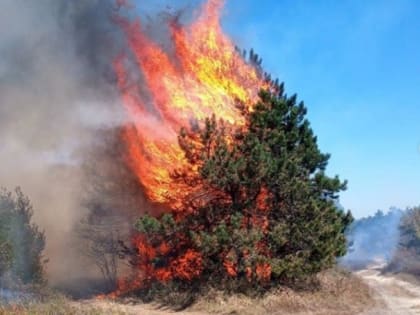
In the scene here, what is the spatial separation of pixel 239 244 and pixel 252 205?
10.7 ft

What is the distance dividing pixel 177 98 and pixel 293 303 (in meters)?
15.4

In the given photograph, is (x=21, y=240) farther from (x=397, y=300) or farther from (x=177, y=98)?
(x=397, y=300)

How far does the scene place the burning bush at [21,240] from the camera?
33.9 meters

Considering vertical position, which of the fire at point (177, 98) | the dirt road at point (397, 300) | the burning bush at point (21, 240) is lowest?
the dirt road at point (397, 300)

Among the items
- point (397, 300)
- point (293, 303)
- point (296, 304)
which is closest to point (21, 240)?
point (293, 303)

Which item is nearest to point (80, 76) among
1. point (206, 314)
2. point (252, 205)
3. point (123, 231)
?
point (123, 231)

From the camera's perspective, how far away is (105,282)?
140 ft

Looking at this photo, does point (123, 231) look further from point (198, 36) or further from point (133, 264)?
point (198, 36)

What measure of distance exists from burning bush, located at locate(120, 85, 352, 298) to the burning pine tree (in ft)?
0.19

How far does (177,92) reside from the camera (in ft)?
109

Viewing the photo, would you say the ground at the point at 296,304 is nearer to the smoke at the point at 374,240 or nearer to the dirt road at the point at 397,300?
the dirt road at the point at 397,300

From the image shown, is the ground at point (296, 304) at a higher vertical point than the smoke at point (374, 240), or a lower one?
lower

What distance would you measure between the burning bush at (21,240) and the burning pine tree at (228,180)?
758 centimetres

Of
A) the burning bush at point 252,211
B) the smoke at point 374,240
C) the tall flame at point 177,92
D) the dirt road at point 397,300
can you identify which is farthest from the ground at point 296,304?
the smoke at point 374,240
